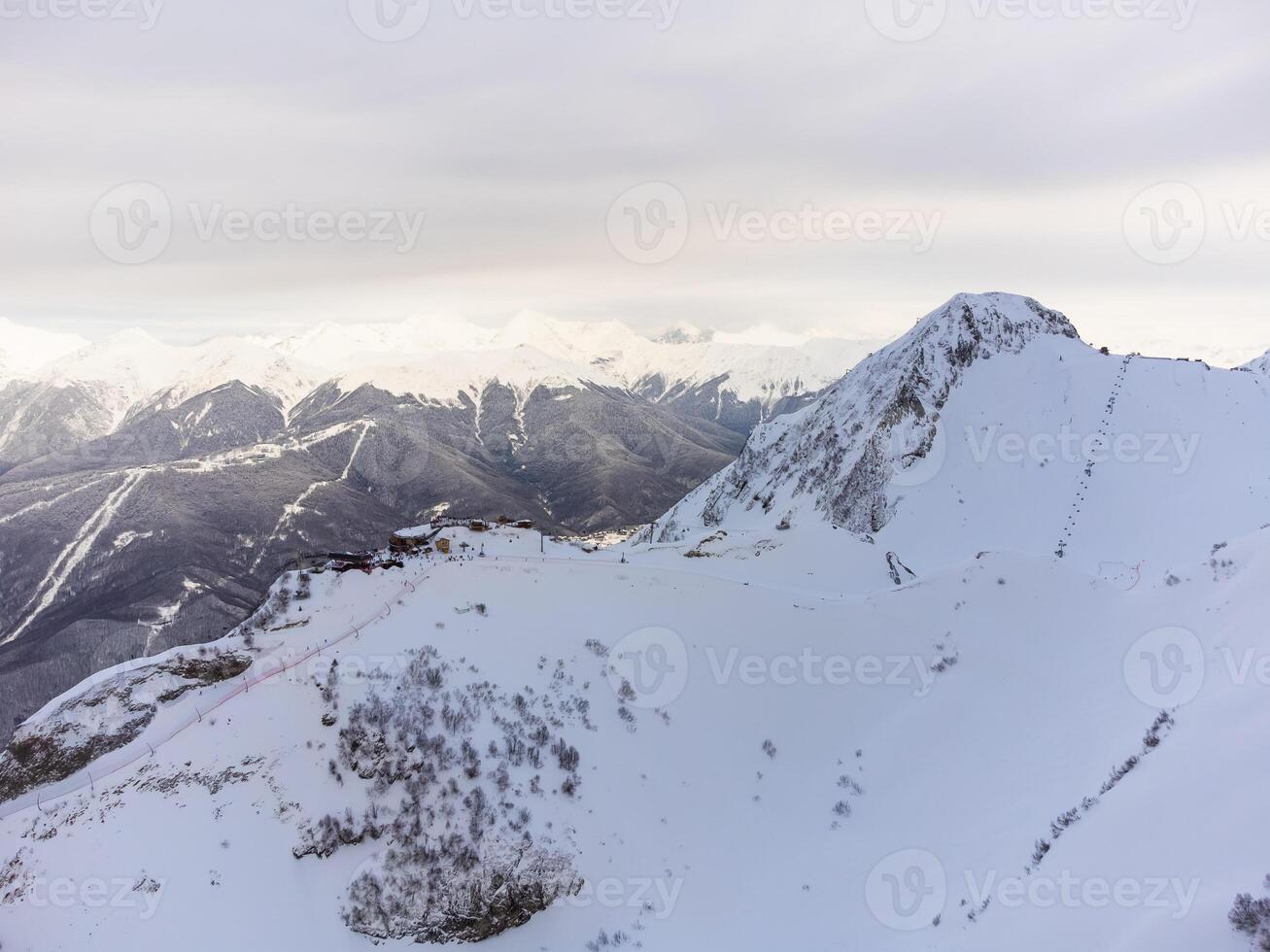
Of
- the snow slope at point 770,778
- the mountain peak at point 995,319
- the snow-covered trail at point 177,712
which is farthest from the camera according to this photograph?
the mountain peak at point 995,319

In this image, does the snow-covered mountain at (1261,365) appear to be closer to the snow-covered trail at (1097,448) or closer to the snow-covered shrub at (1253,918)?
the snow-covered trail at (1097,448)

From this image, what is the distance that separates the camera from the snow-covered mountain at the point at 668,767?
17750 millimetres

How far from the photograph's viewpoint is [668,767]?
29.8 metres

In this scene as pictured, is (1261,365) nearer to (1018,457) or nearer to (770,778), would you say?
(1018,457)

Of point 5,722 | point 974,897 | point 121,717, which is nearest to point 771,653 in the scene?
point 974,897

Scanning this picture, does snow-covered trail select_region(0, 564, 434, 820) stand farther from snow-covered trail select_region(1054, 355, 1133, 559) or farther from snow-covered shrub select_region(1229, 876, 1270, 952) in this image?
snow-covered trail select_region(1054, 355, 1133, 559)

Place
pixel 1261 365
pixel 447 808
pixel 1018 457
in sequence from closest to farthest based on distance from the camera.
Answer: pixel 447 808
pixel 1018 457
pixel 1261 365

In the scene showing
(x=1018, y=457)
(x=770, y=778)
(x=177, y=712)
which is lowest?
(x=770, y=778)

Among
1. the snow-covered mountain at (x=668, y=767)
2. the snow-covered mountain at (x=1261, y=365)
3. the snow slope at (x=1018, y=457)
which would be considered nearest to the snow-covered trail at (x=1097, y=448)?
the snow slope at (x=1018, y=457)

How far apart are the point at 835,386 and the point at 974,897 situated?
92.0 m

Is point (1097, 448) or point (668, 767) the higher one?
point (1097, 448)

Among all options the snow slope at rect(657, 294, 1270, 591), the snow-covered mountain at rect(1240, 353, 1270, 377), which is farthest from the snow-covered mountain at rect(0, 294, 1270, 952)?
the snow-covered mountain at rect(1240, 353, 1270, 377)

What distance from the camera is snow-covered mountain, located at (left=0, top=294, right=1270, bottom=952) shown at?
1775 centimetres

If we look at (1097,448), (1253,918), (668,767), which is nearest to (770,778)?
(668,767)
